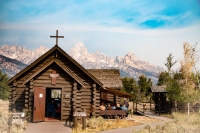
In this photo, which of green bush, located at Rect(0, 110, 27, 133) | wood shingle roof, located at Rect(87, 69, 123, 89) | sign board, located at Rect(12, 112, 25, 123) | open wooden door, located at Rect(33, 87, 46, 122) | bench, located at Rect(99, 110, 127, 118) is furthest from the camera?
wood shingle roof, located at Rect(87, 69, 123, 89)

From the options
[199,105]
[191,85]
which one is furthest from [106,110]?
[199,105]

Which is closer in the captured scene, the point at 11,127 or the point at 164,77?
the point at 11,127

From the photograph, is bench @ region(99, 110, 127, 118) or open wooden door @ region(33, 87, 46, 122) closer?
open wooden door @ region(33, 87, 46, 122)

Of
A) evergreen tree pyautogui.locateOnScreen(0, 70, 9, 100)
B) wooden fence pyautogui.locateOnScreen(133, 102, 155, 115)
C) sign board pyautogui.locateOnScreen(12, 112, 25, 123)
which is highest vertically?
evergreen tree pyautogui.locateOnScreen(0, 70, 9, 100)

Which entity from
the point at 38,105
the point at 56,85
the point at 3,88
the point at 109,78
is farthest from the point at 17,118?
the point at 3,88

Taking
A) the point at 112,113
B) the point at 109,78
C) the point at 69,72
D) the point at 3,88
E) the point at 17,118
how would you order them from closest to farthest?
the point at 17,118, the point at 69,72, the point at 112,113, the point at 109,78, the point at 3,88

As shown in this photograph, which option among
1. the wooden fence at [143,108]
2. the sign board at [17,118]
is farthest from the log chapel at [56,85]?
the wooden fence at [143,108]

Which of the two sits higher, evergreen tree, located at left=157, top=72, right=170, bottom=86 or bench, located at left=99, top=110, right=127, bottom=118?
evergreen tree, located at left=157, top=72, right=170, bottom=86

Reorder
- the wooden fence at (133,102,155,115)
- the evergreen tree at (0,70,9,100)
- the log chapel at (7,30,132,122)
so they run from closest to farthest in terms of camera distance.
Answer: the log chapel at (7,30,132,122)
the wooden fence at (133,102,155,115)
the evergreen tree at (0,70,9,100)

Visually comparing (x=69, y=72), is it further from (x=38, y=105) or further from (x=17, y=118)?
(x=17, y=118)

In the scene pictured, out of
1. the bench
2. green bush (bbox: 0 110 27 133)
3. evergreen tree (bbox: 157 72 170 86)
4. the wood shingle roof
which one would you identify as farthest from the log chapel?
evergreen tree (bbox: 157 72 170 86)

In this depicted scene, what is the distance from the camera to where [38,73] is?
48.5 feet

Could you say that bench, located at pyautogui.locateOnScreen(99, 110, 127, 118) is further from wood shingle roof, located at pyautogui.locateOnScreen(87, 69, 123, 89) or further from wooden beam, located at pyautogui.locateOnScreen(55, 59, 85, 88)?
wood shingle roof, located at pyautogui.locateOnScreen(87, 69, 123, 89)

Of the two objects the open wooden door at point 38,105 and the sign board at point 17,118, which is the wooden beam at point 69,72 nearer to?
the open wooden door at point 38,105
